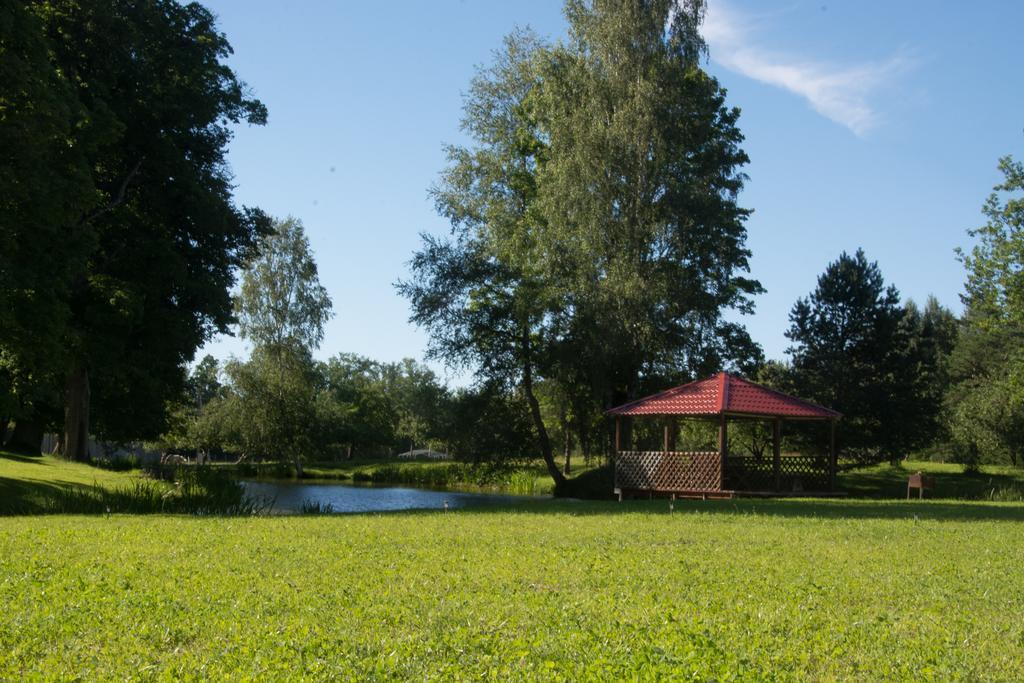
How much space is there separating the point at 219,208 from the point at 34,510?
10.9m

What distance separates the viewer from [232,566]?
9.52 meters

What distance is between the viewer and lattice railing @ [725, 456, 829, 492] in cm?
2628

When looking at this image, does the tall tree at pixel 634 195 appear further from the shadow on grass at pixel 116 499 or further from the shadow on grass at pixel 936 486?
the shadow on grass at pixel 116 499

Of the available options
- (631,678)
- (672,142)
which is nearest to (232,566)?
(631,678)

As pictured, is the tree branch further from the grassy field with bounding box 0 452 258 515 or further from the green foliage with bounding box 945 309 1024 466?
the green foliage with bounding box 945 309 1024 466

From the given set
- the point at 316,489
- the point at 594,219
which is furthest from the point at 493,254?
the point at 316,489

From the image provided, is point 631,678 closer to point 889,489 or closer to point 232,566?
point 232,566

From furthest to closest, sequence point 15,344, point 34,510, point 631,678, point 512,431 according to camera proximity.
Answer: point 512,431 < point 15,344 < point 34,510 < point 631,678

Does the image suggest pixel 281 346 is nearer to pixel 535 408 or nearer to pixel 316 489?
pixel 316 489

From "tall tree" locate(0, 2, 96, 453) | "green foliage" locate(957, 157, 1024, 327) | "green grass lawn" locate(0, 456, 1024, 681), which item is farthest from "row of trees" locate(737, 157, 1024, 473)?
"tall tree" locate(0, 2, 96, 453)

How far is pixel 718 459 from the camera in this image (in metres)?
25.4

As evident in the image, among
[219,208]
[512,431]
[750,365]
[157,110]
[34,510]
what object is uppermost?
[157,110]

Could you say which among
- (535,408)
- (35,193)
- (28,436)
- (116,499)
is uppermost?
(35,193)

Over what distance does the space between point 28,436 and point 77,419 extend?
5.76m
